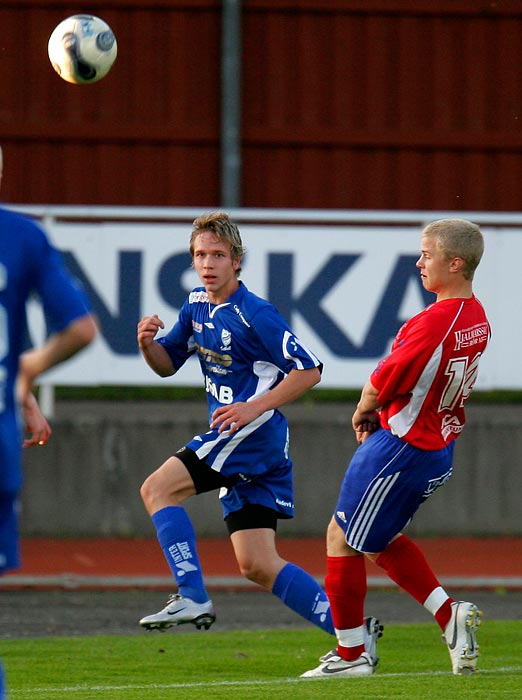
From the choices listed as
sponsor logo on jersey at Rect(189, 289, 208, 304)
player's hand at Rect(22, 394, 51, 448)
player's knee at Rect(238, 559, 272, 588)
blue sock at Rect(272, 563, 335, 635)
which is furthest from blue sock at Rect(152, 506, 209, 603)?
player's hand at Rect(22, 394, 51, 448)

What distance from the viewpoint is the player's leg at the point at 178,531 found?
5.99 meters

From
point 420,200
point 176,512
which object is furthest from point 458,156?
point 176,512

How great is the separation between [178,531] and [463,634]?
1362mm

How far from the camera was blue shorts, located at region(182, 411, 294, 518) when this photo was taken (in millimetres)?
6273

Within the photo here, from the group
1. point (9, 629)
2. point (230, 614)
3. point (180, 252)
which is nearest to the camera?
point (9, 629)

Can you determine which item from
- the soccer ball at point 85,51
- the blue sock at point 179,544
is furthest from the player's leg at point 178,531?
the soccer ball at point 85,51

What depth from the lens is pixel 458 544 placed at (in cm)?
1234

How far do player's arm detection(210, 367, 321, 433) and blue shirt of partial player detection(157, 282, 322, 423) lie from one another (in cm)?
9

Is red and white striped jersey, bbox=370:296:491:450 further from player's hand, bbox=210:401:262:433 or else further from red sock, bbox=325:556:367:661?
red sock, bbox=325:556:367:661

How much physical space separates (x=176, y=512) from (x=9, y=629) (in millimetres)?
2828

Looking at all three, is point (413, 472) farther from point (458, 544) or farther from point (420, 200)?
point (420, 200)

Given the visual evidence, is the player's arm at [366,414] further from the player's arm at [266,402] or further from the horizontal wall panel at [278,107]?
the horizontal wall panel at [278,107]

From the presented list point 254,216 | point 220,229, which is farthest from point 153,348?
point 254,216

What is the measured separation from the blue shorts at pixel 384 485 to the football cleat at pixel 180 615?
0.72 metres
